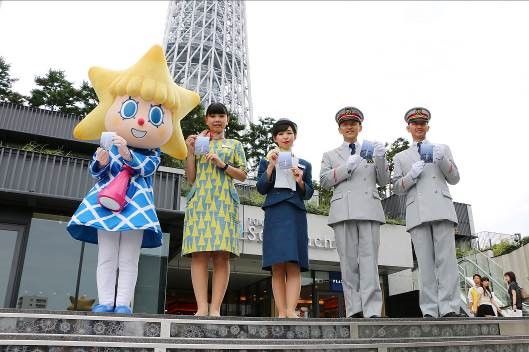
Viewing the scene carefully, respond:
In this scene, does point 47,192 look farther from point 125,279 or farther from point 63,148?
point 125,279

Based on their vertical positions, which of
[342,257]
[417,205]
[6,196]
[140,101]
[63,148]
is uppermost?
[63,148]

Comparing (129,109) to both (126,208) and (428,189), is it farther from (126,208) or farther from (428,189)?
(428,189)

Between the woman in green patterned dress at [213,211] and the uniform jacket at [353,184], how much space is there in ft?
2.77

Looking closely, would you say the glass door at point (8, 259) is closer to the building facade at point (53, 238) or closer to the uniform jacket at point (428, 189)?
the building facade at point (53, 238)

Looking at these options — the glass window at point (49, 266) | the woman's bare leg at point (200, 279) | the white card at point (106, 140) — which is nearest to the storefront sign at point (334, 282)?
the glass window at point (49, 266)

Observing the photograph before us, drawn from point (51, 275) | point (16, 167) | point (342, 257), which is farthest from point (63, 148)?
point (342, 257)

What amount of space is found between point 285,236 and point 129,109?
5.48 feet

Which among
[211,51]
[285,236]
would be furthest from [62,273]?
[211,51]

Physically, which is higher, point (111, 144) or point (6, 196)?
point (6, 196)

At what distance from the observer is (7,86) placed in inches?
702

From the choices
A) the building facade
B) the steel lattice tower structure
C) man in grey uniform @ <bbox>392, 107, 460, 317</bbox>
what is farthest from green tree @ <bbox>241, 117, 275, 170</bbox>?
the steel lattice tower structure

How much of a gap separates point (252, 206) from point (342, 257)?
809 cm

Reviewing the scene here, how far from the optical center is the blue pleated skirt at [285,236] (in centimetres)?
386

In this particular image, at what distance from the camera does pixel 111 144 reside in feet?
11.6
